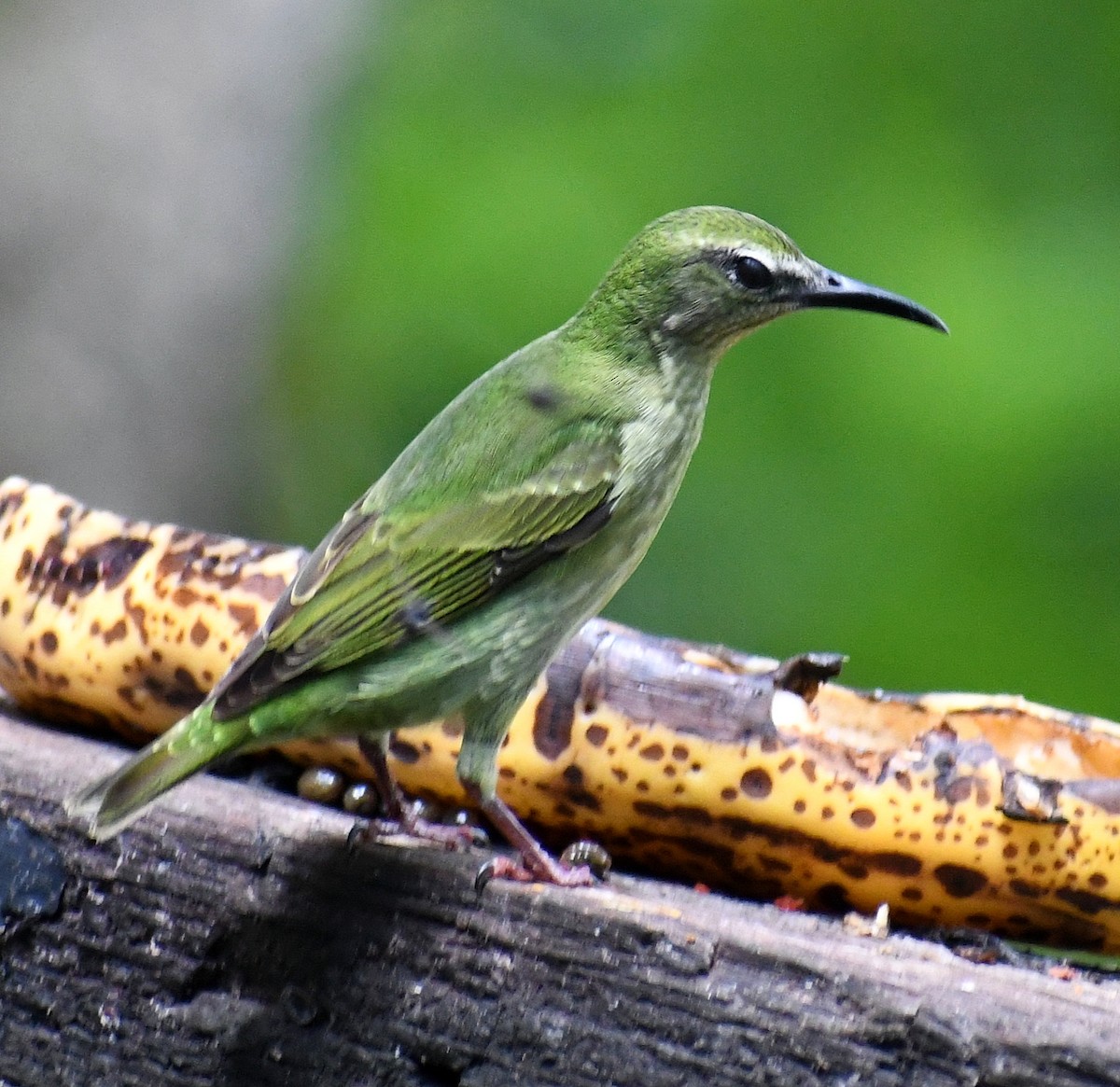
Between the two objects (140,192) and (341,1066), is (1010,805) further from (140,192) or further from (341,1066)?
(140,192)

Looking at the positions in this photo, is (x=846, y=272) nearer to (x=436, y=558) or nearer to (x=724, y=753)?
(x=724, y=753)

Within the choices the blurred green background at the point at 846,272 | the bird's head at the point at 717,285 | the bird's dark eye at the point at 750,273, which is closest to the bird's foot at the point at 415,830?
the bird's head at the point at 717,285

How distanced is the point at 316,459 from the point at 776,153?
2.22 meters

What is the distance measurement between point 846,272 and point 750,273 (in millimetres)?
2495

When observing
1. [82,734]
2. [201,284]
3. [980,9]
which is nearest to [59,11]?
[201,284]

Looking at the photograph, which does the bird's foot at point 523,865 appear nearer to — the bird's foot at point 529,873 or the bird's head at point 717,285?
the bird's foot at point 529,873

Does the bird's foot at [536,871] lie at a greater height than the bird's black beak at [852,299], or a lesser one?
lesser

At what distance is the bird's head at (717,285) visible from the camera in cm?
262

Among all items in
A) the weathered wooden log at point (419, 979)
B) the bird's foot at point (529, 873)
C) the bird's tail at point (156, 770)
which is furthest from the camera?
the bird's foot at point (529, 873)

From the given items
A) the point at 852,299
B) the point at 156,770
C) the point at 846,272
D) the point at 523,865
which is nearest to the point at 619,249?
the point at 846,272

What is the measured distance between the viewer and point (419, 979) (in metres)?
2.42

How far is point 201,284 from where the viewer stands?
6.19 metres

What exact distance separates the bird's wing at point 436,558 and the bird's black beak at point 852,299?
1.36 feet

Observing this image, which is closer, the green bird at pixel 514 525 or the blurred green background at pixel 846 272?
the green bird at pixel 514 525
